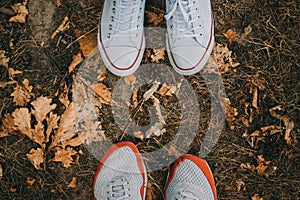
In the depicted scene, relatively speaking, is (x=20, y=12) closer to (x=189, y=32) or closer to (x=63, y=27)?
(x=63, y=27)

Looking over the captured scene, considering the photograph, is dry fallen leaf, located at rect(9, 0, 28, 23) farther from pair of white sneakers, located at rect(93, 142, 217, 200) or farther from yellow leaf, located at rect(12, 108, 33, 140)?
pair of white sneakers, located at rect(93, 142, 217, 200)

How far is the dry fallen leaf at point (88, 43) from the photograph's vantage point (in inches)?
101

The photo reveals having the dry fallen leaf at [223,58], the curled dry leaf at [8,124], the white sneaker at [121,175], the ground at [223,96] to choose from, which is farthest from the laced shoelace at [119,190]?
the dry fallen leaf at [223,58]

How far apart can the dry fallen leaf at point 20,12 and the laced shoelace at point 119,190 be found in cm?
115

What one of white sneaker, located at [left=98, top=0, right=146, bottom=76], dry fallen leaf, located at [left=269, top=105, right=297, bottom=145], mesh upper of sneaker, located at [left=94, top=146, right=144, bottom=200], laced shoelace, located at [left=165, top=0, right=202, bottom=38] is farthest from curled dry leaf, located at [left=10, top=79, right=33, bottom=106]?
dry fallen leaf, located at [left=269, top=105, right=297, bottom=145]

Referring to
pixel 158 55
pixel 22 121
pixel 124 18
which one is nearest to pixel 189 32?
pixel 158 55

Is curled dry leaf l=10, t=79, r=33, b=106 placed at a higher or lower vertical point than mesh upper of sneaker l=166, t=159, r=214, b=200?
higher

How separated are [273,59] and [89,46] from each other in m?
1.13

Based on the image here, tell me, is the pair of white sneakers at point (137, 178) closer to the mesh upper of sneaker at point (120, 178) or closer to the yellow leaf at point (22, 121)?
the mesh upper of sneaker at point (120, 178)

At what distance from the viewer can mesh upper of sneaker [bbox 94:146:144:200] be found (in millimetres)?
2512

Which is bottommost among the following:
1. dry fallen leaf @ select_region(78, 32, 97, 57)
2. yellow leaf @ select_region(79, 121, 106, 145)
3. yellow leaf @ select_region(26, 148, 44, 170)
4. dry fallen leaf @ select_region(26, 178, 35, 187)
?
dry fallen leaf @ select_region(26, 178, 35, 187)

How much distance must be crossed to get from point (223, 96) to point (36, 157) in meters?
1.21

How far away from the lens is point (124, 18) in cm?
243

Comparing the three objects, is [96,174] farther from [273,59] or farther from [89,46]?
[273,59]
